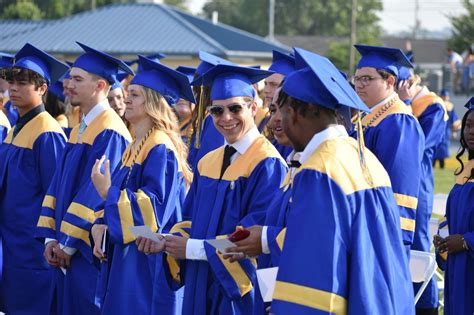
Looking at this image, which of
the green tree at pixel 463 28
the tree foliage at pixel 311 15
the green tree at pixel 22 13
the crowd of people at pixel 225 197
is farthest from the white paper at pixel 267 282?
the tree foliage at pixel 311 15

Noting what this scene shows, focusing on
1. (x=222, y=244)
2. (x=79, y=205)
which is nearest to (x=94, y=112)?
(x=79, y=205)

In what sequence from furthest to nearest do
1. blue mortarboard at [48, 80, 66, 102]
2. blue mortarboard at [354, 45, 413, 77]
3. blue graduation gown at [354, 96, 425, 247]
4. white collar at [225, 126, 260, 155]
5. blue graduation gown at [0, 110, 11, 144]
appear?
1. blue mortarboard at [48, 80, 66, 102]
2. blue graduation gown at [0, 110, 11, 144]
3. blue mortarboard at [354, 45, 413, 77]
4. blue graduation gown at [354, 96, 425, 247]
5. white collar at [225, 126, 260, 155]

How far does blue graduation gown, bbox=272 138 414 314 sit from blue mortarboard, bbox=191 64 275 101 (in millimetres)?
1573

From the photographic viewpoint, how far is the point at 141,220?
19.0ft

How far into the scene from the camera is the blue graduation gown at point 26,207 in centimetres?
716

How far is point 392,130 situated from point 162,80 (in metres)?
1.74

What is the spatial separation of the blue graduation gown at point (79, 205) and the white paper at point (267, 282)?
8.01 feet

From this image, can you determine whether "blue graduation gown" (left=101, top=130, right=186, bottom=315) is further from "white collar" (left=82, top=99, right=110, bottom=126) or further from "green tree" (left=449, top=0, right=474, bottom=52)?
"green tree" (left=449, top=0, right=474, bottom=52)

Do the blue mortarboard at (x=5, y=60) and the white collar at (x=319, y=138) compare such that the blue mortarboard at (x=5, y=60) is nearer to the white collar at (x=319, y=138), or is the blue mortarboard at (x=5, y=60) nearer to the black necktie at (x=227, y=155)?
the black necktie at (x=227, y=155)

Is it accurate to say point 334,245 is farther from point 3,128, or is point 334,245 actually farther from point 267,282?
point 3,128

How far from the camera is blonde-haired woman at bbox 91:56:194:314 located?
5.80 metres

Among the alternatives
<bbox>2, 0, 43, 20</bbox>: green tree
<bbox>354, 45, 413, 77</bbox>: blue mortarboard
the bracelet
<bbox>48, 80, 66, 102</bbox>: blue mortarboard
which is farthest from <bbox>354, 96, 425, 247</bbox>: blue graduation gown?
<bbox>2, 0, 43, 20</bbox>: green tree

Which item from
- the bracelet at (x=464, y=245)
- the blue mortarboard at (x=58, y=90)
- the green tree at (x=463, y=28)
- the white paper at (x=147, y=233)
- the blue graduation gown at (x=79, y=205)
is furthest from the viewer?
the green tree at (x=463, y=28)

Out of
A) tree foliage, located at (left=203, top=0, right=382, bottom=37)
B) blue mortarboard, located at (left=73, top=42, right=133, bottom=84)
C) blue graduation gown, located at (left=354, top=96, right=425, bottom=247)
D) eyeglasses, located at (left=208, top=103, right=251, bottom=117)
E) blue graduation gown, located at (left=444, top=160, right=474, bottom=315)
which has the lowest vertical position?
blue graduation gown, located at (left=444, top=160, right=474, bottom=315)
